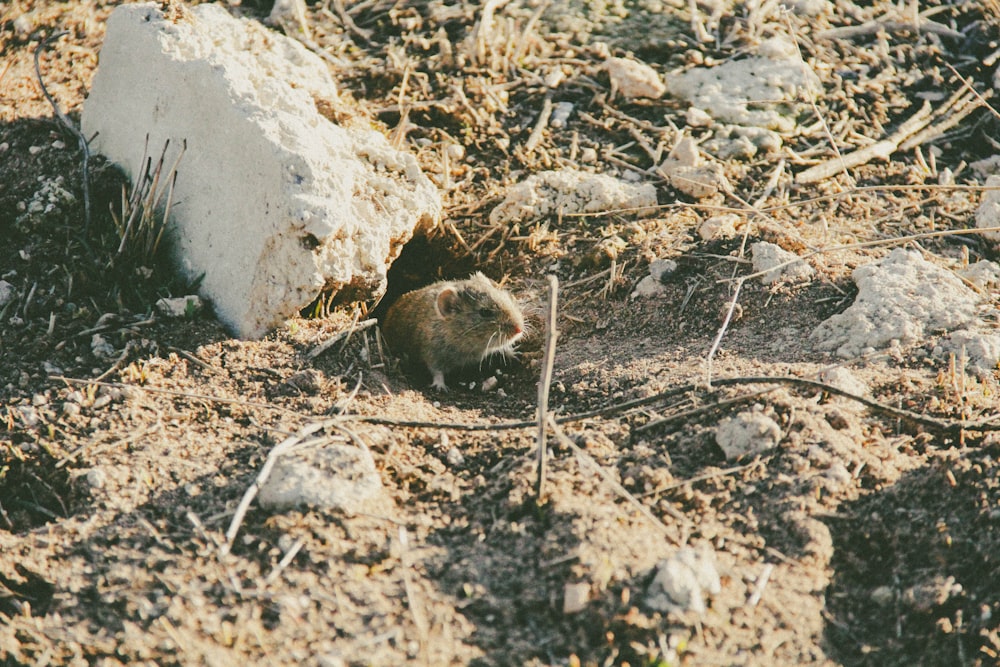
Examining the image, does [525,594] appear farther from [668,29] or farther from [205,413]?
[668,29]

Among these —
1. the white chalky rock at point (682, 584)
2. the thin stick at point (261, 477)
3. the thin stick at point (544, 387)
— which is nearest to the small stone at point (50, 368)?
Answer: the thin stick at point (261, 477)

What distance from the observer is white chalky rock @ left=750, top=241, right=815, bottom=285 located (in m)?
4.73

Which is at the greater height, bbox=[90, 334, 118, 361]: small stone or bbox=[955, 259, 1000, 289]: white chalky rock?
bbox=[90, 334, 118, 361]: small stone

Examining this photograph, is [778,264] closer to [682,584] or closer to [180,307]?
[682,584]

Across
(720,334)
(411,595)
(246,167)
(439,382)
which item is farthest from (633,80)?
(411,595)

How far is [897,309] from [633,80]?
276 cm

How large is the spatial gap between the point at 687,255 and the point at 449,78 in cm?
245

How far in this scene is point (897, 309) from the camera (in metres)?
4.36

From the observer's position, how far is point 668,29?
264 inches

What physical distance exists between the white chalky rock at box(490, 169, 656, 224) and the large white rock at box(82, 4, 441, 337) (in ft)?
1.92

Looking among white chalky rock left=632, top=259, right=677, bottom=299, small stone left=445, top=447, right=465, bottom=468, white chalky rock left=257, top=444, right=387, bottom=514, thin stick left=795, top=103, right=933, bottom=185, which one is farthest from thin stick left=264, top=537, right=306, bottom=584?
thin stick left=795, top=103, right=933, bottom=185

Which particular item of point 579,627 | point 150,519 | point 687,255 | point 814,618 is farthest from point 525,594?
point 687,255

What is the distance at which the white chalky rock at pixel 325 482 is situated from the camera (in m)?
3.24

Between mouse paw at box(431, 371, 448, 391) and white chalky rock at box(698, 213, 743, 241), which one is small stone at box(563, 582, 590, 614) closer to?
mouse paw at box(431, 371, 448, 391)
